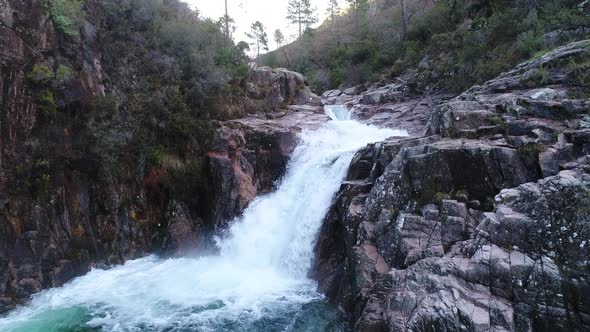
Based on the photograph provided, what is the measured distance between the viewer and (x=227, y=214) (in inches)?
578

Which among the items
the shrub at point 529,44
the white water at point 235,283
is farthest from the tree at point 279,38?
the shrub at point 529,44

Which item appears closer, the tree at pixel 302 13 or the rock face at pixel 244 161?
the rock face at pixel 244 161

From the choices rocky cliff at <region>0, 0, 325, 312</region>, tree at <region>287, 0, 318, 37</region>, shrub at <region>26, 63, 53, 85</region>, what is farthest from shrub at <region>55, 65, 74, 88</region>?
tree at <region>287, 0, 318, 37</region>

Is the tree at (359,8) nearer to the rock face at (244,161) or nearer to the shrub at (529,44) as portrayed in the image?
the shrub at (529,44)

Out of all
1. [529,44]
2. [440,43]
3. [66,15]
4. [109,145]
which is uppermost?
[66,15]

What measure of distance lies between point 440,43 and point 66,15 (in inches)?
752

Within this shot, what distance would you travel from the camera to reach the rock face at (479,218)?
6.63 metres

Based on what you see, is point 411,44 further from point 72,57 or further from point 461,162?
point 72,57

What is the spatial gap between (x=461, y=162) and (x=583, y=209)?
298cm

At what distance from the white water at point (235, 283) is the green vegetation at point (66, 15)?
7611mm

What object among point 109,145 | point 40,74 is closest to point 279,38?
point 109,145

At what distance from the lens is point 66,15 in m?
12.1

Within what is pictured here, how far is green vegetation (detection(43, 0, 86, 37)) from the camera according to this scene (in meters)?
11.6

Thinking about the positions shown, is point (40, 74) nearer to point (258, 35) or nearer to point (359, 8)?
point (258, 35)
